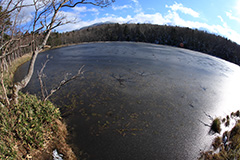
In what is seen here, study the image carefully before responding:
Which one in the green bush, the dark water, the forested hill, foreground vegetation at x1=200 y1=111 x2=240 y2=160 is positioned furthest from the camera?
the forested hill

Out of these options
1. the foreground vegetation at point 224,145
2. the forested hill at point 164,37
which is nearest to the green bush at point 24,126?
the foreground vegetation at point 224,145

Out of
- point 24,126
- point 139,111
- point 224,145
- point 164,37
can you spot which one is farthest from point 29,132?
point 164,37

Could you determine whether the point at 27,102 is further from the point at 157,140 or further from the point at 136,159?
the point at 157,140

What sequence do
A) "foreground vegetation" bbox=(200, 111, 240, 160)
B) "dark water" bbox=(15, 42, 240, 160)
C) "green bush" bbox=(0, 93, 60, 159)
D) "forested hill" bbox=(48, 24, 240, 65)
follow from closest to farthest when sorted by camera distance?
"green bush" bbox=(0, 93, 60, 159), "foreground vegetation" bbox=(200, 111, 240, 160), "dark water" bbox=(15, 42, 240, 160), "forested hill" bbox=(48, 24, 240, 65)

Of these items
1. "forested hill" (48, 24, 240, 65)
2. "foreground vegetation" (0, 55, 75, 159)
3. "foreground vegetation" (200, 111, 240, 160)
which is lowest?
"foreground vegetation" (200, 111, 240, 160)

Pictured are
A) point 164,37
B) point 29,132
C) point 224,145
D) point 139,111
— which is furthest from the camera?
point 164,37

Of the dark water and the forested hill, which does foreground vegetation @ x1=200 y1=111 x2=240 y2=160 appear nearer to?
the dark water

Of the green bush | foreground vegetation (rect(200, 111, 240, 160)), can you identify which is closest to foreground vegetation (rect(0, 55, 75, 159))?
the green bush

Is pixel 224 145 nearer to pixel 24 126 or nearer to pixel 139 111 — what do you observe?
pixel 139 111

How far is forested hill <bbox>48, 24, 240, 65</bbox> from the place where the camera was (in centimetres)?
4166

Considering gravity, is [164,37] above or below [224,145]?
above

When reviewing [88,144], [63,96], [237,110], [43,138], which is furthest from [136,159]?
[237,110]

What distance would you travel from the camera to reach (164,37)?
50.5 m

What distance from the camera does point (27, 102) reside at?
4664 mm
